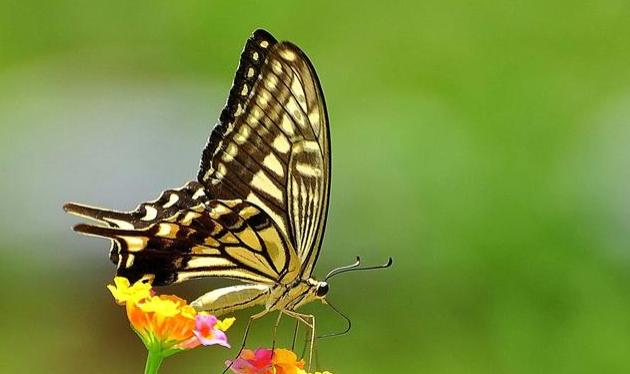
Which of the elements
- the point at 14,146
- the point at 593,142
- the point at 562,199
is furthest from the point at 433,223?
the point at 14,146

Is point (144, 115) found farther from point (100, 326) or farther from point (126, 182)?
point (100, 326)

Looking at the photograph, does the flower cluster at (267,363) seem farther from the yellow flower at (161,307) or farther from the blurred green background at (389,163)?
the blurred green background at (389,163)

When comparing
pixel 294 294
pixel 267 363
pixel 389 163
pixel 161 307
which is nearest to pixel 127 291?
pixel 161 307

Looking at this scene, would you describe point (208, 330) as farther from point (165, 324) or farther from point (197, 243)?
point (197, 243)

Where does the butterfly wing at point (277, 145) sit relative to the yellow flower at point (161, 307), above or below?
above

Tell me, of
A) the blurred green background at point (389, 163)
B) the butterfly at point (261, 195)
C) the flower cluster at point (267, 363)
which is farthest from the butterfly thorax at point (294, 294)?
the blurred green background at point (389, 163)

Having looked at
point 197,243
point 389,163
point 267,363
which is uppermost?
point 197,243
